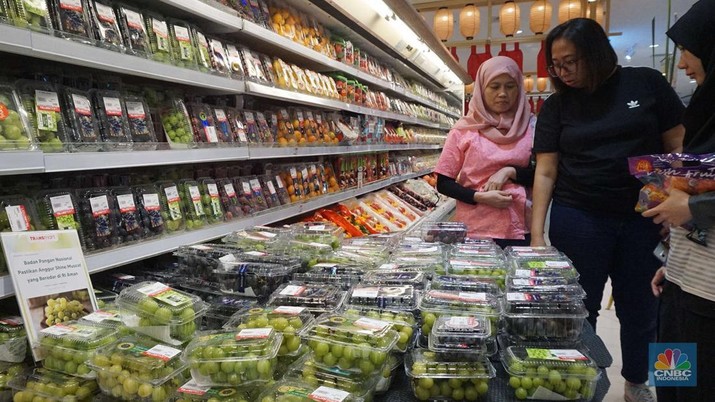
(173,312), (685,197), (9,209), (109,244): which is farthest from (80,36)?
(685,197)

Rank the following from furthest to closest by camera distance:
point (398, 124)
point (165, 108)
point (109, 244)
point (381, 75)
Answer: point (398, 124), point (381, 75), point (165, 108), point (109, 244)

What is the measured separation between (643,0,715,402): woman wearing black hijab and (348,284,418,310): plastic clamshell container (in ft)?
2.66

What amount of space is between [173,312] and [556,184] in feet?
5.96

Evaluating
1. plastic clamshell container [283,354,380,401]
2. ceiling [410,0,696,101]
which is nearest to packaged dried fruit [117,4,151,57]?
plastic clamshell container [283,354,380,401]

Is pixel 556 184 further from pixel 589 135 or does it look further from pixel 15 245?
pixel 15 245

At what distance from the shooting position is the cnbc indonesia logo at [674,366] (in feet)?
4.57

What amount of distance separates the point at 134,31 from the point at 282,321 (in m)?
1.44

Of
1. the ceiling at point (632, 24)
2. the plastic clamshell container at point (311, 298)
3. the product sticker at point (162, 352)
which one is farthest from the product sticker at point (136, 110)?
the ceiling at point (632, 24)

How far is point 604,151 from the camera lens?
1977 mm

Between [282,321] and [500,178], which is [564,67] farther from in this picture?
[282,321]

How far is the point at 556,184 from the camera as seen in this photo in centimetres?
223

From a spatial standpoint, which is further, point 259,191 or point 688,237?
point 259,191

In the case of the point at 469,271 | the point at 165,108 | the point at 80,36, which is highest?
the point at 80,36

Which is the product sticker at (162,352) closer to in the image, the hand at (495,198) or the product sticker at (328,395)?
the product sticker at (328,395)
